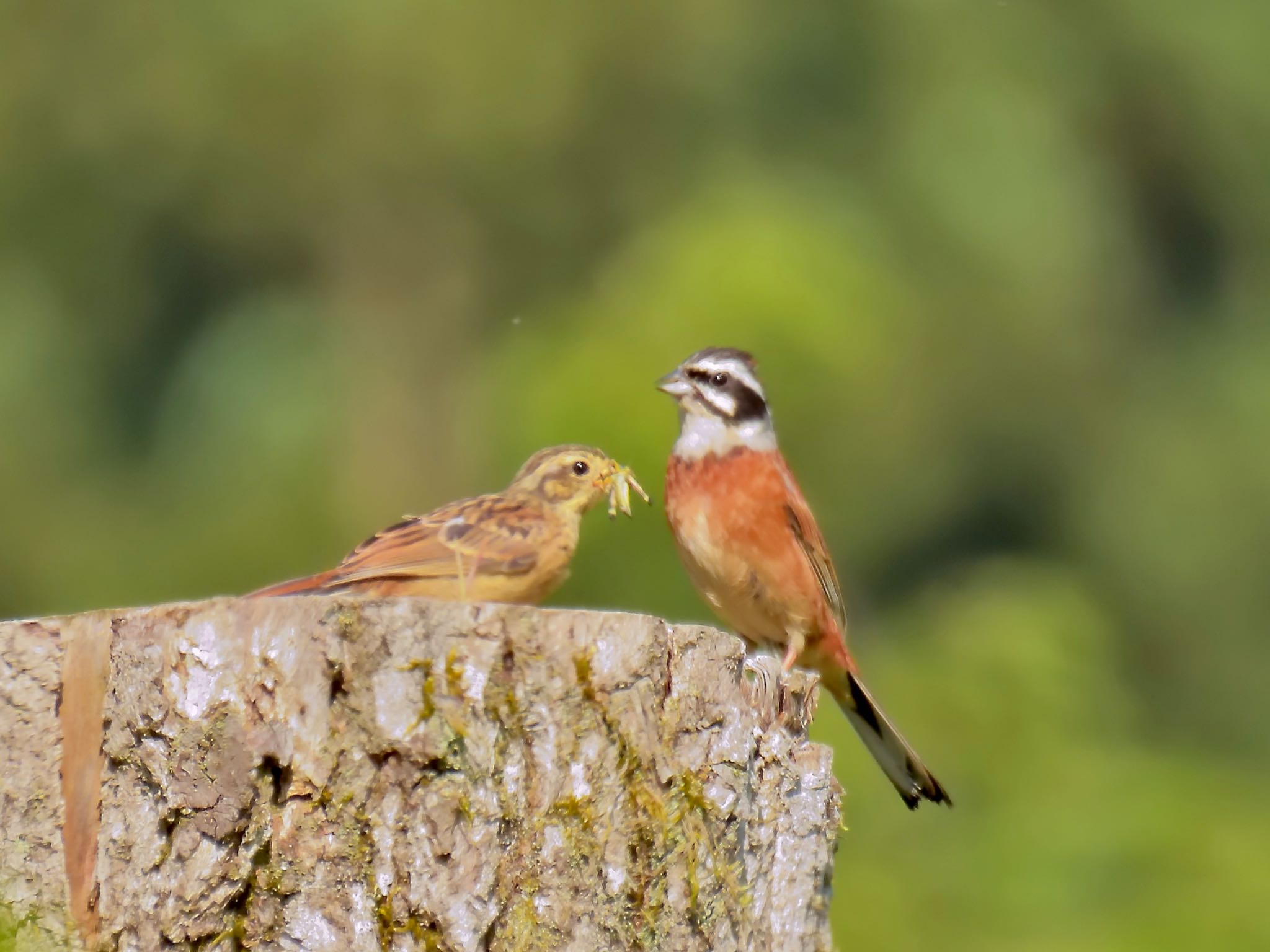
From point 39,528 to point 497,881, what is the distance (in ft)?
50.6

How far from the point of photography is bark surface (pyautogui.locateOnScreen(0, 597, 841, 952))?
12.8 ft

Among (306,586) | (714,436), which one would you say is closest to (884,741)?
(714,436)

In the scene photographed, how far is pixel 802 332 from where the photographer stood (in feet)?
52.6

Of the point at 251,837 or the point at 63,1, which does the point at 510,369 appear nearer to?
the point at 63,1

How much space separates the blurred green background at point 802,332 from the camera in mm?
13453

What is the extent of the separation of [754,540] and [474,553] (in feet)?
5.04

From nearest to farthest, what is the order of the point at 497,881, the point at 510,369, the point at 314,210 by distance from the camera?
the point at 497,881 < the point at 510,369 < the point at 314,210

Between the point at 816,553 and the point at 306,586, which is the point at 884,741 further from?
the point at 306,586

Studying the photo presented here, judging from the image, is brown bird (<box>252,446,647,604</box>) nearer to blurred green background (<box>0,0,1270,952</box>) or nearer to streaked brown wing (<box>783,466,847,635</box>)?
streaked brown wing (<box>783,466,847,635</box>)

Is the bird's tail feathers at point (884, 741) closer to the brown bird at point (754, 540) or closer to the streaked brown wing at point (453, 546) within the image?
the brown bird at point (754, 540)

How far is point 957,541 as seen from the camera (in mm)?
22281

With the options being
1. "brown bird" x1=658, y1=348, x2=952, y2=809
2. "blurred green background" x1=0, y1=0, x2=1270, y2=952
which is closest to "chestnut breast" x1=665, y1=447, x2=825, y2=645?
"brown bird" x1=658, y1=348, x2=952, y2=809

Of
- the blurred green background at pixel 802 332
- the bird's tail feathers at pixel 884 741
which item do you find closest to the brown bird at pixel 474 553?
the bird's tail feathers at pixel 884 741

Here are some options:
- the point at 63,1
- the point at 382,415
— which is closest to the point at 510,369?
the point at 382,415
